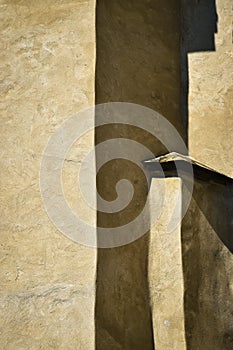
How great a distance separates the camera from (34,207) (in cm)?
419

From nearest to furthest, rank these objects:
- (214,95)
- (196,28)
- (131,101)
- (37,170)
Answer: (37,170) < (131,101) < (214,95) < (196,28)

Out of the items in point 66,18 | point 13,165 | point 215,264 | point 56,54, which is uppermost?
point 66,18

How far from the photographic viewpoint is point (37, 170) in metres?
4.27

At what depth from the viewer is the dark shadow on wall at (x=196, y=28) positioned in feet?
17.9

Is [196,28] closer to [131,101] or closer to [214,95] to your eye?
[214,95]

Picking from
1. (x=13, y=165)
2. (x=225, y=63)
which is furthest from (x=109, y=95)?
(x=225, y=63)

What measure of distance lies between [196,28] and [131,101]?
1.40 metres

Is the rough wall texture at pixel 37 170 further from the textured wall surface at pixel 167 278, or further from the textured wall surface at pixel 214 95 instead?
the textured wall surface at pixel 214 95

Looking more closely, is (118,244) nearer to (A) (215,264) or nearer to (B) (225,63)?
(A) (215,264)

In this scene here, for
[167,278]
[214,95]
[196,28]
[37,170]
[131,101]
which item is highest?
[196,28]

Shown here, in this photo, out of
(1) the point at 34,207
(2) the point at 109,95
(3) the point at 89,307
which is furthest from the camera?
(2) the point at 109,95

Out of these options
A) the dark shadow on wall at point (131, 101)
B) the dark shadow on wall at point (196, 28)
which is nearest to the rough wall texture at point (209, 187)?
the dark shadow on wall at point (196, 28)

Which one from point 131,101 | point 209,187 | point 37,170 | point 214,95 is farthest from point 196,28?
point 37,170

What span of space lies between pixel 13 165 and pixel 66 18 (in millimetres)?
1301
